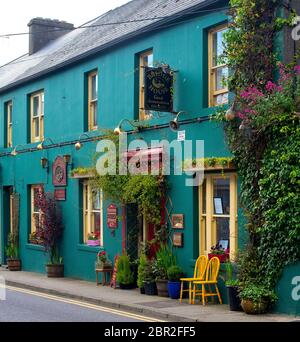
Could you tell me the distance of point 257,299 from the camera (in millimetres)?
12562

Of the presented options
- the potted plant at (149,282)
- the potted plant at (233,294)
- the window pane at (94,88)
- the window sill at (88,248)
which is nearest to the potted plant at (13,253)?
the window sill at (88,248)

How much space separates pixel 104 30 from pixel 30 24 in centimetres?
784

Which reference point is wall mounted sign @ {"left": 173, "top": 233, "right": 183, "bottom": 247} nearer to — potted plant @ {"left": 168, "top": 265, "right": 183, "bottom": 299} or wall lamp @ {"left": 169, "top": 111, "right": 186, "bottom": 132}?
potted plant @ {"left": 168, "top": 265, "right": 183, "bottom": 299}

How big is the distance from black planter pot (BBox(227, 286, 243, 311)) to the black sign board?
4.67m

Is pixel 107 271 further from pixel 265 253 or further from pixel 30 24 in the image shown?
pixel 30 24

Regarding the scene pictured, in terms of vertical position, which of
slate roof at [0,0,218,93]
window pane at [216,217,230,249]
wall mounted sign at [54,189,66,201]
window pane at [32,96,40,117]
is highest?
slate roof at [0,0,218,93]

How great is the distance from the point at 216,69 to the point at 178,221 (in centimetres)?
357

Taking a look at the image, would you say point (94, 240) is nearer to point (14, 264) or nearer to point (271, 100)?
point (14, 264)

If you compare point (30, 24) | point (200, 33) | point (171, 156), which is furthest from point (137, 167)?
point (30, 24)

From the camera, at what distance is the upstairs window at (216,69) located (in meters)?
15.0

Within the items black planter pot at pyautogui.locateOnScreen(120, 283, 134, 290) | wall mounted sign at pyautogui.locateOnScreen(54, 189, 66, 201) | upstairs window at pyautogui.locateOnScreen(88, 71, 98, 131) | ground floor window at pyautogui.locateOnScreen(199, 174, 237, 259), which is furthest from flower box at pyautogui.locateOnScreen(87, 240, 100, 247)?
ground floor window at pyautogui.locateOnScreen(199, 174, 237, 259)

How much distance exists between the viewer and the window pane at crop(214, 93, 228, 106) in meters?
14.9

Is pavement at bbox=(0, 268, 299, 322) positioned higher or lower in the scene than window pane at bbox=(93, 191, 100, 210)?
lower

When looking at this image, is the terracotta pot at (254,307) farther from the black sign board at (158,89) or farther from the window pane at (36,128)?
the window pane at (36,128)
